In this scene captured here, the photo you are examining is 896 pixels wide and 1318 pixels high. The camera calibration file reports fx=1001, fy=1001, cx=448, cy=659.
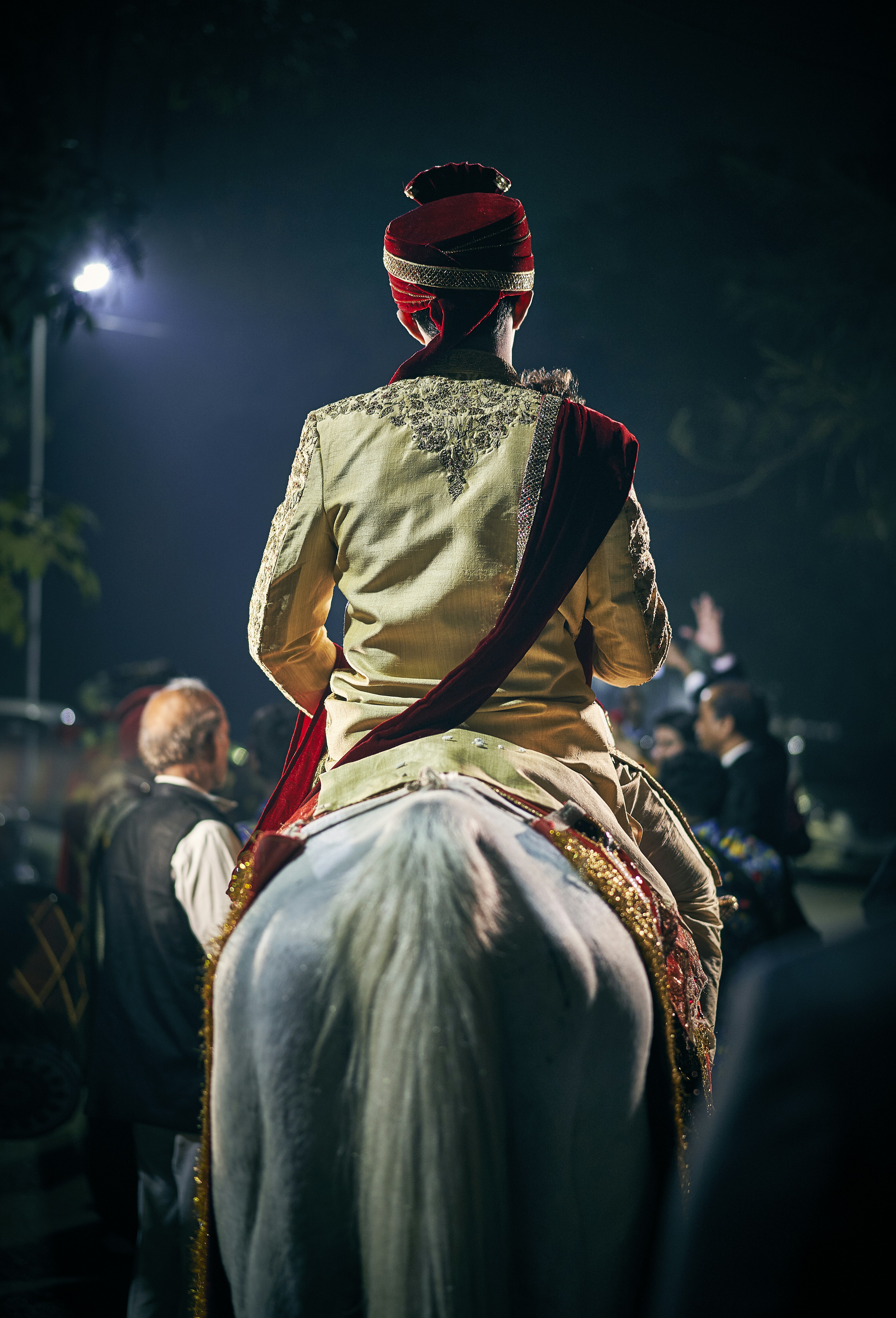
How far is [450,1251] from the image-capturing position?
0.85 m

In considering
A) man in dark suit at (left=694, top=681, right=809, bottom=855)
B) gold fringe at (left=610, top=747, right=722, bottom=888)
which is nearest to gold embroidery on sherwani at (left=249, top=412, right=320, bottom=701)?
gold fringe at (left=610, top=747, right=722, bottom=888)

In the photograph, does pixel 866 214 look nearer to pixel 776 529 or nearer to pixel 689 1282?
pixel 776 529

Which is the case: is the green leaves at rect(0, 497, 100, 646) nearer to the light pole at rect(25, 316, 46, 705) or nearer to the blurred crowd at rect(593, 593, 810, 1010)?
the light pole at rect(25, 316, 46, 705)

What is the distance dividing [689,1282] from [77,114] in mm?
3423

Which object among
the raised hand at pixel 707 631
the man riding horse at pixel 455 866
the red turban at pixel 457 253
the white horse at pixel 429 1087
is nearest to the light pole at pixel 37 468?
the raised hand at pixel 707 631

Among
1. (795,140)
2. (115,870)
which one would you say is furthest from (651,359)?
(115,870)

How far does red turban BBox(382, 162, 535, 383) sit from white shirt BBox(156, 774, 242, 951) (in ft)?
3.97

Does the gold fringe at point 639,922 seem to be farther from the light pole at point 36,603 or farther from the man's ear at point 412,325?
the light pole at point 36,603

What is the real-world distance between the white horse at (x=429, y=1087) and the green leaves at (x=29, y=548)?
2.98 metres

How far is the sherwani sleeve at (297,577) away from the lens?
4.00 feet

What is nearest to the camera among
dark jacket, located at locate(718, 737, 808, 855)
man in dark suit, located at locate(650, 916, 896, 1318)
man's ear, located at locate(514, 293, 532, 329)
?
man in dark suit, located at locate(650, 916, 896, 1318)

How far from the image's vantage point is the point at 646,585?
122 cm

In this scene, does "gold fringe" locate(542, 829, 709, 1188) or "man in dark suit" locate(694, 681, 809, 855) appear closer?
"gold fringe" locate(542, 829, 709, 1188)

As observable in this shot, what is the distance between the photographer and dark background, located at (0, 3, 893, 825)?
2.66 m
